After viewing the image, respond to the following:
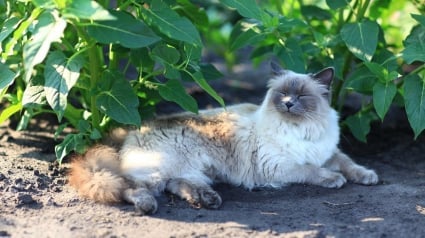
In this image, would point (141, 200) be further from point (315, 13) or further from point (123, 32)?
point (315, 13)

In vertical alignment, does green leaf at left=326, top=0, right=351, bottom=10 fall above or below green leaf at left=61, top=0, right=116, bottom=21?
above

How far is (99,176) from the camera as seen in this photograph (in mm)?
3645

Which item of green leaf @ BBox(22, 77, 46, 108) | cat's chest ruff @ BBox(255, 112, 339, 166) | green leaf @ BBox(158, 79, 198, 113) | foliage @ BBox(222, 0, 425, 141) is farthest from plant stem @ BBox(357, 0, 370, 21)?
green leaf @ BBox(22, 77, 46, 108)

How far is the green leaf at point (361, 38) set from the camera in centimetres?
416

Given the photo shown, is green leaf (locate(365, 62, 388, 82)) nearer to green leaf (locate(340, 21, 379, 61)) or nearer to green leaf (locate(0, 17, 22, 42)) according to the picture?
green leaf (locate(340, 21, 379, 61))

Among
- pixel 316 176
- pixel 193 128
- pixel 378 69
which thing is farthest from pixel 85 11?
pixel 378 69

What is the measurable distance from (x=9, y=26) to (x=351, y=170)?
93.8 inches

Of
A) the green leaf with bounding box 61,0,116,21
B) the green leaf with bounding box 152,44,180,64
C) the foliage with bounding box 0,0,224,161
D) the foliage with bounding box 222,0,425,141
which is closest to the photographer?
the green leaf with bounding box 61,0,116,21

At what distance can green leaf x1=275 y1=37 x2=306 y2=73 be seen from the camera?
14.4ft

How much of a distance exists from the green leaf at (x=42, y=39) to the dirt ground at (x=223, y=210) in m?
0.84

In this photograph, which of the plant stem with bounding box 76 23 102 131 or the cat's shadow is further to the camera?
the plant stem with bounding box 76 23 102 131

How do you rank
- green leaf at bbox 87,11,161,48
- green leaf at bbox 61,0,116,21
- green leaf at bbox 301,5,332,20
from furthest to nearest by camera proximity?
green leaf at bbox 301,5,332,20, green leaf at bbox 87,11,161,48, green leaf at bbox 61,0,116,21

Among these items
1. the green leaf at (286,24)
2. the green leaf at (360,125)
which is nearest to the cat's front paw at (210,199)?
the green leaf at (286,24)

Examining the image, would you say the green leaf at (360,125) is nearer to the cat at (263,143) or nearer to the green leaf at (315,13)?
the cat at (263,143)
